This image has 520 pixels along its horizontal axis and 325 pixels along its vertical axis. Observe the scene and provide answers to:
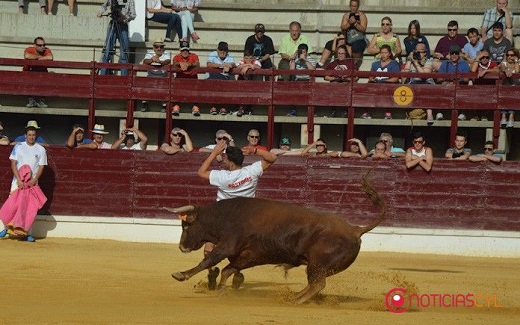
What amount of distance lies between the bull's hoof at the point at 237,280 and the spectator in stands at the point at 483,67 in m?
7.35

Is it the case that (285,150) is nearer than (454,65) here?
Yes

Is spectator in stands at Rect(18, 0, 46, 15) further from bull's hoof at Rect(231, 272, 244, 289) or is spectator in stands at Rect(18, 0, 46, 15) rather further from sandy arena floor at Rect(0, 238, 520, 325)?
bull's hoof at Rect(231, 272, 244, 289)

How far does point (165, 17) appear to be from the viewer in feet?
59.7

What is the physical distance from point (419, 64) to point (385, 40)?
93cm

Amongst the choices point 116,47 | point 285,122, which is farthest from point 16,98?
point 285,122

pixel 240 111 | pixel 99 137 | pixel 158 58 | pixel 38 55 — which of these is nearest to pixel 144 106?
pixel 158 58

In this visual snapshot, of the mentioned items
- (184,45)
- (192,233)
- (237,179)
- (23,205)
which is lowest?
(23,205)

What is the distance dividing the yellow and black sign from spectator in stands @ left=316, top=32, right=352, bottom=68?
1.03 m

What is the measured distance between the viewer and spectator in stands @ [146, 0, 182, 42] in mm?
18141

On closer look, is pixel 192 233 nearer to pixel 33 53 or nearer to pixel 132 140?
pixel 132 140

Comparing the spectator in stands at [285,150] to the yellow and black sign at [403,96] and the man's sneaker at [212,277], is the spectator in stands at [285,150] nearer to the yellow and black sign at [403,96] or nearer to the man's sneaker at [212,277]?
the yellow and black sign at [403,96]

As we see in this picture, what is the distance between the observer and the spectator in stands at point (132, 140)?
51.4ft

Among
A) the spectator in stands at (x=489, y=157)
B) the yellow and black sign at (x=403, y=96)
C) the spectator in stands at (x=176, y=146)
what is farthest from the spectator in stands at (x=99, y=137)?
the spectator in stands at (x=489, y=157)

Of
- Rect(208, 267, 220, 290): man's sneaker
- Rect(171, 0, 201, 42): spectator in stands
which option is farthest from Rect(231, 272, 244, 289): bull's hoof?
Rect(171, 0, 201, 42): spectator in stands
